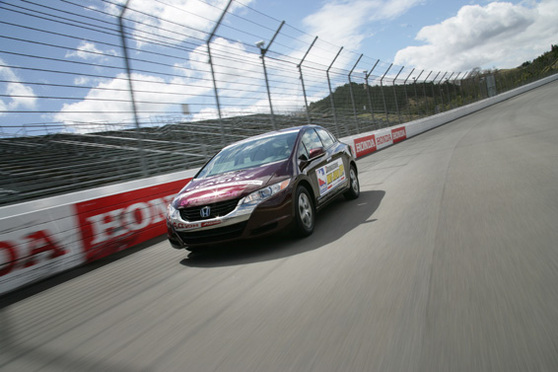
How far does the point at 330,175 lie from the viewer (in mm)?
6336

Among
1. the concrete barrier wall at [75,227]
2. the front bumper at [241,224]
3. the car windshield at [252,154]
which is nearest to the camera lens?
the front bumper at [241,224]

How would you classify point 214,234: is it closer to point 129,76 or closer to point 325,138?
point 325,138

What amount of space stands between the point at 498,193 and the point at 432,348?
14.2 ft

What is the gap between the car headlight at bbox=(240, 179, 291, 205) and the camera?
4.61 m

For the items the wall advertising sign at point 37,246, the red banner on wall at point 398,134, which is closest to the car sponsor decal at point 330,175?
the wall advertising sign at point 37,246

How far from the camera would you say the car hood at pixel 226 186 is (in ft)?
15.4

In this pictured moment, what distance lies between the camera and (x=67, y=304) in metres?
4.04

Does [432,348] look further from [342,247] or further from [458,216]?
[458,216]

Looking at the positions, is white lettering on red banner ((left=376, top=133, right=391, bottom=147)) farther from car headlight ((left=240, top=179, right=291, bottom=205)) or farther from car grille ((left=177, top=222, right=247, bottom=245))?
car grille ((left=177, top=222, right=247, bottom=245))

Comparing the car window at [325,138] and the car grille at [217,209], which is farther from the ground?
the car window at [325,138]

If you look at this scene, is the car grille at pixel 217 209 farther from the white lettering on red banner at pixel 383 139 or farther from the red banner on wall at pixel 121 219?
the white lettering on red banner at pixel 383 139

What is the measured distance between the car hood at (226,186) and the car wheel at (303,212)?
43 centimetres

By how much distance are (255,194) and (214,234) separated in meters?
0.63

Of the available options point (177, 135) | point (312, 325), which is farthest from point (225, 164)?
point (177, 135)
